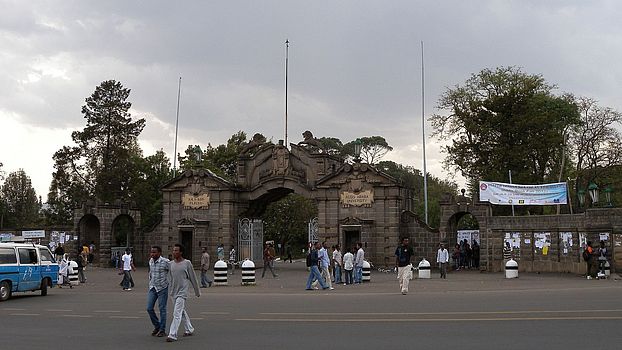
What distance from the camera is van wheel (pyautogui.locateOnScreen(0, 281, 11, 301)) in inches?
904

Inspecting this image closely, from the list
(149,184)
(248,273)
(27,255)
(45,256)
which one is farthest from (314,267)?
(149,184)

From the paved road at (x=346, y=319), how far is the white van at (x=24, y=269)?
0.51 meters

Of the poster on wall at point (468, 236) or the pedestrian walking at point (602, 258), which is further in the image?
the poster on wall at point (468, 236)

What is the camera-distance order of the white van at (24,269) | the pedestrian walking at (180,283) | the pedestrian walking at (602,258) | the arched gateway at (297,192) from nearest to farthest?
the pedestrian walking at (180,283) → the white van at (24,269) → the pedestrian walking at (602,258) → the arched gateway at (297,192)

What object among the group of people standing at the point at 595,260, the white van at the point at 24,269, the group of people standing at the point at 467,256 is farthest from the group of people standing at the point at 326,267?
the group of people standing at the point at 467,256

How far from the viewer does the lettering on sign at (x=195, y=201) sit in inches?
1841

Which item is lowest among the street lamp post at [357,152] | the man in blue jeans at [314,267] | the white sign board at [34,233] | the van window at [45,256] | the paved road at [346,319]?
the paved road at [346,319]

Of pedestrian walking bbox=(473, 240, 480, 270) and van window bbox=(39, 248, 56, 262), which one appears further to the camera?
pedestrian walking bbox=(473, 240, 480, 270)

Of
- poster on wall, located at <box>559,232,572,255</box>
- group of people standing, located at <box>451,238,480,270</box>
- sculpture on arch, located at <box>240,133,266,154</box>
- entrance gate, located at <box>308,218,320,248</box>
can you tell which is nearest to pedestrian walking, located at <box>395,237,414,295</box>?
poster on wall, located at <box>559,232,572,255</box>

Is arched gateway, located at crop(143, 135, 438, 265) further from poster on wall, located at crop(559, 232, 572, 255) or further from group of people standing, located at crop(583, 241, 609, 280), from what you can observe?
group of people standing, located at crop(583, 241, 609, 280)

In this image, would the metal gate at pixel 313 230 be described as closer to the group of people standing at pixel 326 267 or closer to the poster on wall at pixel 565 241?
the group of people standing at pixel 326 267

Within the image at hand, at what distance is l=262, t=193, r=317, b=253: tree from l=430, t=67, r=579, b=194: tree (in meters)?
22.5

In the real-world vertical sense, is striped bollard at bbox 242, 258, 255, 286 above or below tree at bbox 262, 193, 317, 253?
below

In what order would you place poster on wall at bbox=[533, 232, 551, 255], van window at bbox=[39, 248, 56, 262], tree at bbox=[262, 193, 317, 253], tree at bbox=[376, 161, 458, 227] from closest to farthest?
van window at bbox=[39, 248, 56, 262]
poster on wall at bbox=[533, 232, 551, 255]
tree at bbox=[262, 193, 317, 253]
tree at bbox=[376, 161, 458, 227]
